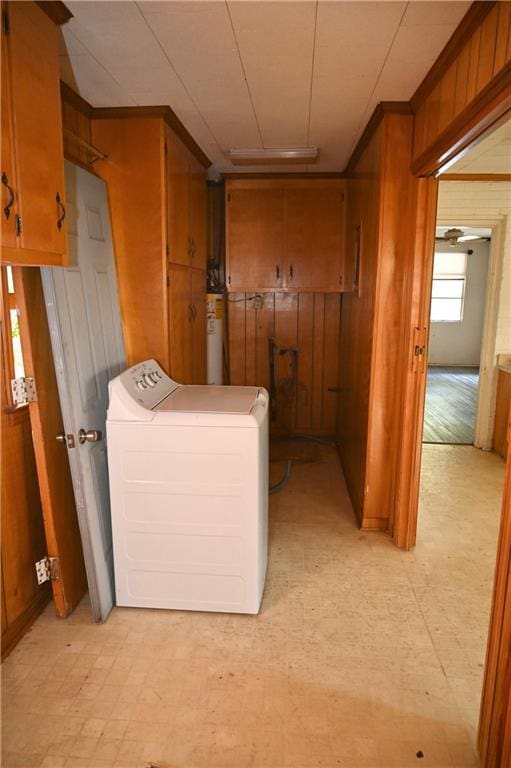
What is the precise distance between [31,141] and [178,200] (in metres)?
1.51

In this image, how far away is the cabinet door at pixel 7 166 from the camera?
148 centimetres

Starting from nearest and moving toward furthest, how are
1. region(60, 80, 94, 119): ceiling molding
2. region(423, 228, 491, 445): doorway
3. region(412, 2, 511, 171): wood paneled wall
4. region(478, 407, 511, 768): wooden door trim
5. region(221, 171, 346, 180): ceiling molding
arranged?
region(478, 407, 511, 768): wooden door trim, region(412, 2, 511, 171): wood paneled wall, region(60, 80, 94, 119): ceiling molding, region(221, 171, 346, 180): ceiling molding, region(423, 228, 491, 445): doorway

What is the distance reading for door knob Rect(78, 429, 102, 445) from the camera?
7.04ft

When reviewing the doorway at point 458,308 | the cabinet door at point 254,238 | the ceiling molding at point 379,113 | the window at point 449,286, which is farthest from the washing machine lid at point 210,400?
the window at point 449,286

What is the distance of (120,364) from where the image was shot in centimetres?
273

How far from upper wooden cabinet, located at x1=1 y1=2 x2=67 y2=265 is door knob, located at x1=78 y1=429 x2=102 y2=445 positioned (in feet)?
2.35

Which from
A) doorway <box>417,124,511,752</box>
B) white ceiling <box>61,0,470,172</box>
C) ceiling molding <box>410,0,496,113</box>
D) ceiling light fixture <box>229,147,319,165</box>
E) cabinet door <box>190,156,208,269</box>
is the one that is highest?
white ceiling <box>61,0,470,172</box>

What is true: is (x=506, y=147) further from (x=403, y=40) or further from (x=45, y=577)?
(x=45, y=577)

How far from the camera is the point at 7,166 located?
4.91 feet

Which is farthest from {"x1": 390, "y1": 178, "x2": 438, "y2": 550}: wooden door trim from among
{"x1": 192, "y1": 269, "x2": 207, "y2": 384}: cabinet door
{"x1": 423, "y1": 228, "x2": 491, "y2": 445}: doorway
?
{"x1": 423, "y1": 228, "x2": 491, "y2": 445}: doorway

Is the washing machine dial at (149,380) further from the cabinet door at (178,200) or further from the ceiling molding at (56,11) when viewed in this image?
the ceiling molding at (56,11)

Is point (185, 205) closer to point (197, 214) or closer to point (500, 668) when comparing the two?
point (197, 214)

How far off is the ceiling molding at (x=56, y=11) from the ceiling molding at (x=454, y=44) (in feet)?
4.45

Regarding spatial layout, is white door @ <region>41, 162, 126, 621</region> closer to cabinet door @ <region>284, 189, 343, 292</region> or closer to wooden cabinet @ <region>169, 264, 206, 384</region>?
wooden cabinet @ <region>169, 264, 206, 384</region>
